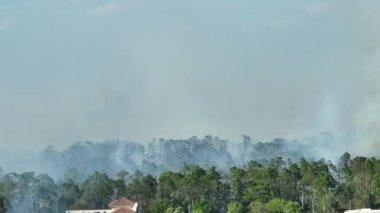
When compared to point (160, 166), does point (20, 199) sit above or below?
below

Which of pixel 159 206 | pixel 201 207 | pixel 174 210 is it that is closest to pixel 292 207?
pixel 201 207

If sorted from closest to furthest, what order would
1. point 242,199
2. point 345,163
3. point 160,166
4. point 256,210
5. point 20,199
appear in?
point 256,210
point 242,199
point 345,163
point 20,199
point 160,166

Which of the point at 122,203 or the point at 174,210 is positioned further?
the point at 122,203

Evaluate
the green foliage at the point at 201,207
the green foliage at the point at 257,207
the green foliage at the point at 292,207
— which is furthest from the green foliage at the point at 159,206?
the green foliage at the point at 292,207

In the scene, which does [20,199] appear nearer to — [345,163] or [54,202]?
[54,202]

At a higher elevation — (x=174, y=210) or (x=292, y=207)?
(x=174, y=210)

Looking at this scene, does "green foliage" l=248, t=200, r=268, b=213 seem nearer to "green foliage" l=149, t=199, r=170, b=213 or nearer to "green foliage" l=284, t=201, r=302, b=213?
"green foliage" l=284, t=201, r=302, b=213

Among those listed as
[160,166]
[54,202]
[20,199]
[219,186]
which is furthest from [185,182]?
[160,166]

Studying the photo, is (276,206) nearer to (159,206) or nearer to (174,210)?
(174,210)

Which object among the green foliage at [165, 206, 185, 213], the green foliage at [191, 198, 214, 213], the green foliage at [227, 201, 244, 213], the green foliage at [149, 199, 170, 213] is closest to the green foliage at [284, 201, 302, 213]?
the green foliage at [227, 201, 244, 213]

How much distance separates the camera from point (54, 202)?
326 feet

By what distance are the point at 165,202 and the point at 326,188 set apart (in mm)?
12208

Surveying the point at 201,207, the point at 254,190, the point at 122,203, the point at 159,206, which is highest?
the point at 254,190

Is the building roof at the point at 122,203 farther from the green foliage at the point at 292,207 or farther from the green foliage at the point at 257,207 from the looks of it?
the green foliage at the point at 292,207
